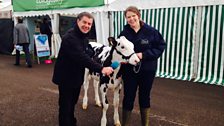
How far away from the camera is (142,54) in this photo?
3.92 meters

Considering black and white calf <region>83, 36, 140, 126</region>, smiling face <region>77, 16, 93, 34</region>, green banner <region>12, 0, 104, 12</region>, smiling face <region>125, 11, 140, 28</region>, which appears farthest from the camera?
green banner <region>12, 0, 104, 12</region>

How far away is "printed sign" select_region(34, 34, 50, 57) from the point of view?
12398mm

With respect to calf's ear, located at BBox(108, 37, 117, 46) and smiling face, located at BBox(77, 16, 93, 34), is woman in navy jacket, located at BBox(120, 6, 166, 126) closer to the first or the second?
calf's ear, located at BBox(108, 37, 117, 46)

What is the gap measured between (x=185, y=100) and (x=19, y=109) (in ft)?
12.2

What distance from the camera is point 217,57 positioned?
8.26 metres

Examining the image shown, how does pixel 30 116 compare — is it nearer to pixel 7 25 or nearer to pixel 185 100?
pixel 185 100

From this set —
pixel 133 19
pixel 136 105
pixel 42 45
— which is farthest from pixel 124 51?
pixel 42 45

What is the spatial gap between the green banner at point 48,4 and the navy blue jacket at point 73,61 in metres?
6.96

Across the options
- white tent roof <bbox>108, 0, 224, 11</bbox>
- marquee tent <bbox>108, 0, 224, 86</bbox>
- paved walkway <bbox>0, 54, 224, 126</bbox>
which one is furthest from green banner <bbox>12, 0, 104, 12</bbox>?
paved walkway <bbox>0, 54, 224, 126</bbox>

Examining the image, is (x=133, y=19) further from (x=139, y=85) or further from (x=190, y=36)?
(x=190, y=36)

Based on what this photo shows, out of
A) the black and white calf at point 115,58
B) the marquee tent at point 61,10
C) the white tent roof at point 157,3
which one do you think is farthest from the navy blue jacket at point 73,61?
the marquee tent at point 61,10

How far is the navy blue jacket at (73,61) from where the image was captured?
12.1 ft

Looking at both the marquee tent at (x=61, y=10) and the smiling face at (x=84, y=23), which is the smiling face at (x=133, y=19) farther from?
the marquee tent at (x=61, y=10)

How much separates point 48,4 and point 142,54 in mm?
10035
